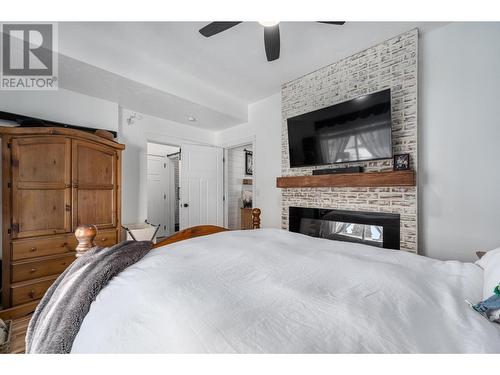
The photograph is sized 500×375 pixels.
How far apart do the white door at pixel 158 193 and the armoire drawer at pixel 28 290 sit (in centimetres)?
320

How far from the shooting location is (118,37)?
7.15 ft

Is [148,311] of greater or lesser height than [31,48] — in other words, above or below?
below

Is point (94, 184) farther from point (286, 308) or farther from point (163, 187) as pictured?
point (163, 187)

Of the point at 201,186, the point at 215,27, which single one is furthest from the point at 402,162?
the point at 201,186

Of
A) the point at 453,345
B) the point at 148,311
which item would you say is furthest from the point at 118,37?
the point at 453,345

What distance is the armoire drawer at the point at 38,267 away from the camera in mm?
1986

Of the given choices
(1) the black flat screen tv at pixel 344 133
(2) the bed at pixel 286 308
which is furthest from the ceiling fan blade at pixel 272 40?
(2) the bed at pixel 286 308

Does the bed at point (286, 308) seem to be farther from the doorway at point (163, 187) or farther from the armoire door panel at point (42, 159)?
the doorway at point (163, 187)

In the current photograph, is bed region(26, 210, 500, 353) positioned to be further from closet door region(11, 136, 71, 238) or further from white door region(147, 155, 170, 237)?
white door region(147, 155, 170, 237)

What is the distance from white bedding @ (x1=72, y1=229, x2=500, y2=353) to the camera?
562mm

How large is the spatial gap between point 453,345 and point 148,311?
84 centimetres

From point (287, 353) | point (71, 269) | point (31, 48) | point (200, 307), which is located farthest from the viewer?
point (31, 48)
